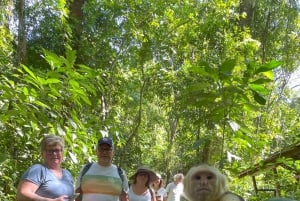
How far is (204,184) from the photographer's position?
7.27ft

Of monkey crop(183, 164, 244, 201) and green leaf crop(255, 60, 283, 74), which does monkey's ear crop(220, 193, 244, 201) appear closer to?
monkey crop(183, 164, 244, 201)

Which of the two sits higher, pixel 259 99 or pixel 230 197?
pixel 259 99

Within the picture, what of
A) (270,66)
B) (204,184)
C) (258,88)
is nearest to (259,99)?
(258,88)

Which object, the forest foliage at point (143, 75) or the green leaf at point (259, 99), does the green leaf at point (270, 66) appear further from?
the green leaf at point (259, 99)

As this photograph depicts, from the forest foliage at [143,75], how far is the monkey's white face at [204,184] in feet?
1.03

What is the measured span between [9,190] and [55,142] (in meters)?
1.76

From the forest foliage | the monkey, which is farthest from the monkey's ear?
the forest foliage

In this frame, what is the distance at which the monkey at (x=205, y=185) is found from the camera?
221cm

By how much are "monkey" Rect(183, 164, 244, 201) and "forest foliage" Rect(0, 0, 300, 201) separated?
0.99 feet

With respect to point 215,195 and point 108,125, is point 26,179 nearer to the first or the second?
point 215,195

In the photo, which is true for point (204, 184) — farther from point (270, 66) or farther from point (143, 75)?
point (143, 75)

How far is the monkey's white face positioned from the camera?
2.21 metres

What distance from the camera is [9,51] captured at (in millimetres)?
6613

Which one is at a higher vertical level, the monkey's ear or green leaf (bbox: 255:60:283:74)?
green leaf (bbox: 255:60:283:74)
